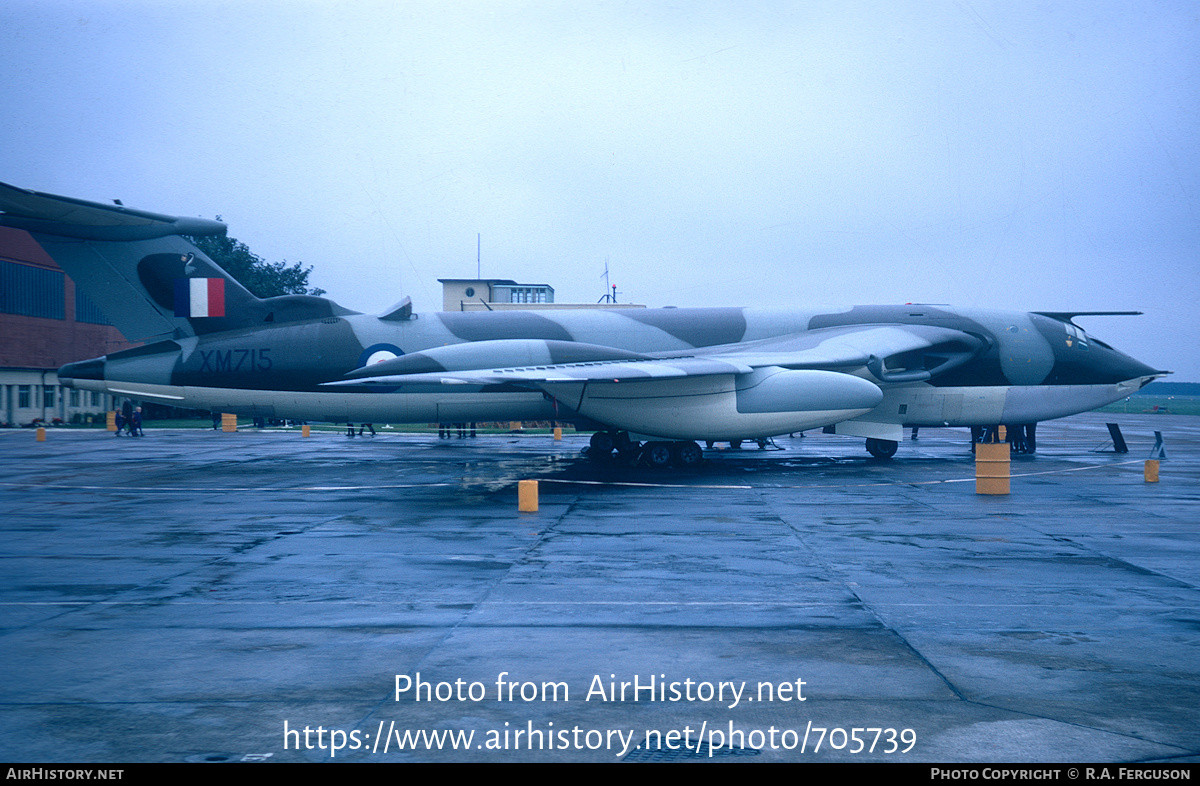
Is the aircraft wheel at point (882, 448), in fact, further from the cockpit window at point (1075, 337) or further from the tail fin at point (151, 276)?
the tail fin at point (151, 276)

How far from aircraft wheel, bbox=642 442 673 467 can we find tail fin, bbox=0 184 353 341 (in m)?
9.15

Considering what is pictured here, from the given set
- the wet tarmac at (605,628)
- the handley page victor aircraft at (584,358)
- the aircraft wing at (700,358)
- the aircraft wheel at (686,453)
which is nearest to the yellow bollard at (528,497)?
the wet tarmac at (605,628)

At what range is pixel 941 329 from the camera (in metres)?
22.0

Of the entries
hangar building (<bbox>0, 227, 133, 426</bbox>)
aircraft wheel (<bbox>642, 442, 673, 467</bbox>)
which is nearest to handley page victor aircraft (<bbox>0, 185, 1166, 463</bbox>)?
aircraft wheel (<bbox>642, 442, 673, 467</bbox>)

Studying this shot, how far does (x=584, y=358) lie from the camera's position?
802 inches

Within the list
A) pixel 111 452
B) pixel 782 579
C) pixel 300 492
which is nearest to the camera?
pixel 782 579

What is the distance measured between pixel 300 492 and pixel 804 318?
13850 mm

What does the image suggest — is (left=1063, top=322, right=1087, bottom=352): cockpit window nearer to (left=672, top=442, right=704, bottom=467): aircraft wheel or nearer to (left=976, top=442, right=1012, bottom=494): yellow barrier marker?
(left=976, top=442, right=1012, bottom=494): yellow barrier marker

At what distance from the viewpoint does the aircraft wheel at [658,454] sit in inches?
826

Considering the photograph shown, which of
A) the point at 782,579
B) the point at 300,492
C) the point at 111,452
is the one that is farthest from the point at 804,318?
the point at 111,452

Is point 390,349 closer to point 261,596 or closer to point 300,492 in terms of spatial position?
point 300,492

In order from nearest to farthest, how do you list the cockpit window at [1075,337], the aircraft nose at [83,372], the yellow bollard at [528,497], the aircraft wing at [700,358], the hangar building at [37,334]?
the yellow bollard at [528,497] < the aircraft wing at [700,358] < the aircraft nose at [83,372] < the cockpit window at [1075,337] < the hangar building at [37,334]

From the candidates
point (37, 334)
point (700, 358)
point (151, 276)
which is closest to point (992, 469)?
point (700, 358)

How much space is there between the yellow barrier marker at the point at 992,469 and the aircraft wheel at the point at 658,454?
24.8ft
